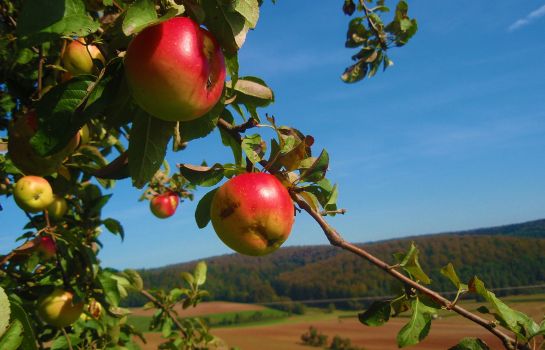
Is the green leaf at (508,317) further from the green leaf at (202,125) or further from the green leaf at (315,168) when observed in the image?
the green leaf at (202,125)

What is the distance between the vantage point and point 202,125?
3.29 ft

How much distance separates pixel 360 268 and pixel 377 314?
2087cm

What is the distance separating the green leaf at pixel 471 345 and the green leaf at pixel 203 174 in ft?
2.59

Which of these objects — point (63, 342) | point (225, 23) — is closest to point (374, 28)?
point (225, 23)

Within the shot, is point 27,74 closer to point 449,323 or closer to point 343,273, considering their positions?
point 449,323

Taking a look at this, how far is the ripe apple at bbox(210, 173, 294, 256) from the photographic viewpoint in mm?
966

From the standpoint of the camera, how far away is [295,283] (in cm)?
2517

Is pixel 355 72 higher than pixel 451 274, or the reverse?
pixel 355 72

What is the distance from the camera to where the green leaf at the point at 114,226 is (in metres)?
2.40

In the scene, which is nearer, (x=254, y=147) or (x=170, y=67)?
(x=170, y=67)

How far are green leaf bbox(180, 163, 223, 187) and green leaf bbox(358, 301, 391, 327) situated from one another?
0.60 m

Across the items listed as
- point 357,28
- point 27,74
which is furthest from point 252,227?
point 357,28

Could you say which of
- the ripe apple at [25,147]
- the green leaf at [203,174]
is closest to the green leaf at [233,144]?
the green leaf at [203,174]

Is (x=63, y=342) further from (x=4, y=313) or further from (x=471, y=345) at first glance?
(x=471, y=345)
